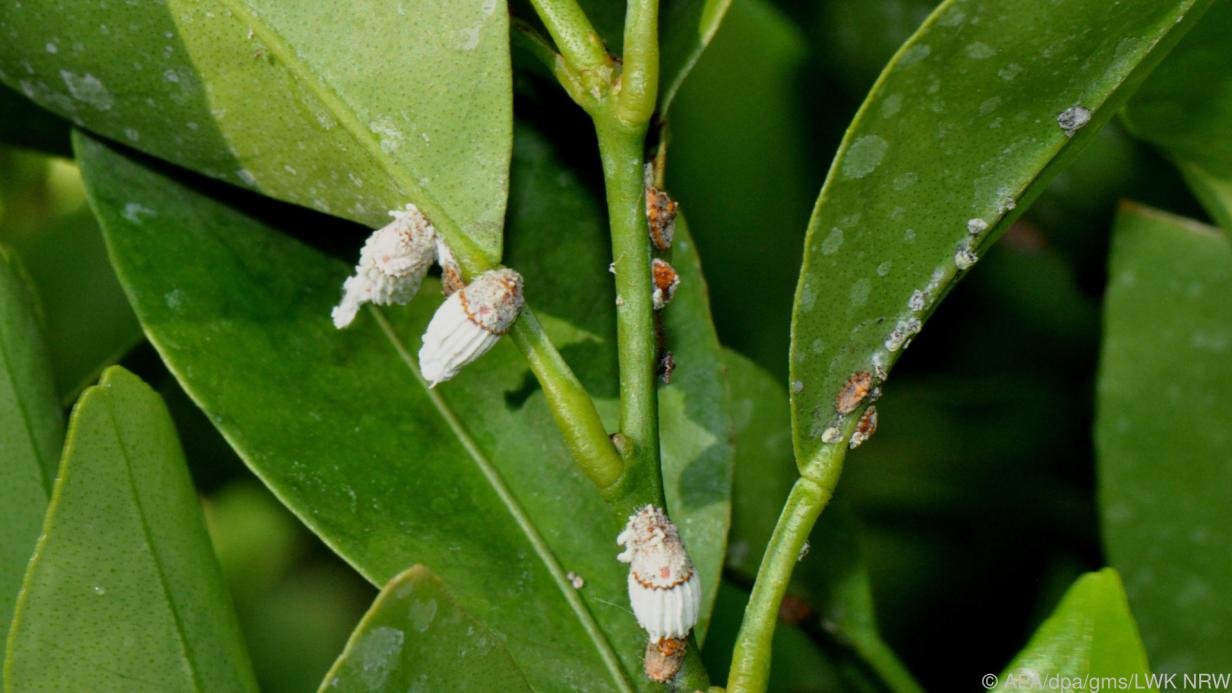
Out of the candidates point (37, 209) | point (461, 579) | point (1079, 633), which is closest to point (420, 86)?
point (461, 579)

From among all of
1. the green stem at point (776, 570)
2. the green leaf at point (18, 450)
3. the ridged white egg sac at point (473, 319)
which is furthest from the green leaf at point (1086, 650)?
the green leaf at point (18, 450)

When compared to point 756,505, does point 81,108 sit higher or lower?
higher

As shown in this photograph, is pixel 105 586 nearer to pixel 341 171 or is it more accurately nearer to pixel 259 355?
pixel 259 355

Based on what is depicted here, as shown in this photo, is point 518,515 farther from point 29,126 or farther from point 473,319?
point 29,126

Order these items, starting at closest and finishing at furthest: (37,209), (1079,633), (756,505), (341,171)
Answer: (1079,633) < (341,171) < (756,505) < (37,209)

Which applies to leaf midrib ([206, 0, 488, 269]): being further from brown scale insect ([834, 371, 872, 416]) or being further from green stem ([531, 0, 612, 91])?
brown scale insect ([834, 371, 872, 416])

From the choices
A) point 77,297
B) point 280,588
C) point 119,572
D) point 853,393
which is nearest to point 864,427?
point 853,393
